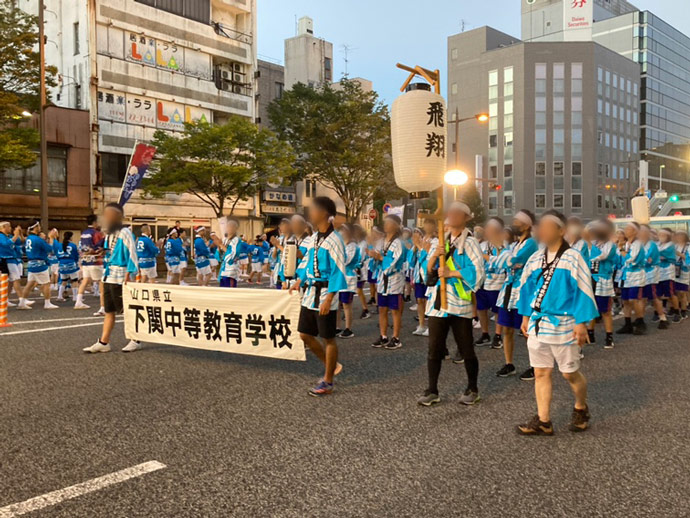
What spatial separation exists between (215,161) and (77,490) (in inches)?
1039

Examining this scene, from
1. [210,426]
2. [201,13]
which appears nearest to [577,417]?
[210,426]

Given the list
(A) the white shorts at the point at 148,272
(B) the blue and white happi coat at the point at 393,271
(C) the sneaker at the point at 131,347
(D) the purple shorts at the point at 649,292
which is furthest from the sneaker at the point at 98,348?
(D) the purple shorts at the point at 649,292

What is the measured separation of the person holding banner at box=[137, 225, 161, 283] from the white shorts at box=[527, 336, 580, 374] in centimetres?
1111

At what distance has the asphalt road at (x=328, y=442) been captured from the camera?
3344mm

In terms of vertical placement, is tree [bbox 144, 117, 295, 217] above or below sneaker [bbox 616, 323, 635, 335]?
above

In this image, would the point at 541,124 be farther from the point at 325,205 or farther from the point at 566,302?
the point at 566,302

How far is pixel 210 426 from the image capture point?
4648mm

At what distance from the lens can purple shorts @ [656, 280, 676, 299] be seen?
1088 centimetres

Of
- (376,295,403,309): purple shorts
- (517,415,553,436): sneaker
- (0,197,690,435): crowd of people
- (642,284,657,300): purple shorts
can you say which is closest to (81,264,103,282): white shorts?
(0,197,690,435): crowd of people

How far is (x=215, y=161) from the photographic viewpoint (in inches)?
1125

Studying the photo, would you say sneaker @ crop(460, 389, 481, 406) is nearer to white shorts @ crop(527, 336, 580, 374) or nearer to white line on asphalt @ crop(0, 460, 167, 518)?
white shorts @ crop(527, 336, 580, 374)

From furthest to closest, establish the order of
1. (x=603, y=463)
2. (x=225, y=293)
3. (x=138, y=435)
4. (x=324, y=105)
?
1. (x=324, y=105)
2. (x=225, y=293)
3. (x=138, y=435)
4. (x=603, y=463)

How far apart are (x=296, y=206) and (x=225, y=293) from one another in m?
37.0

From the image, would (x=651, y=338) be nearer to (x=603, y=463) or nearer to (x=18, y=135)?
(x=603, y=463)
